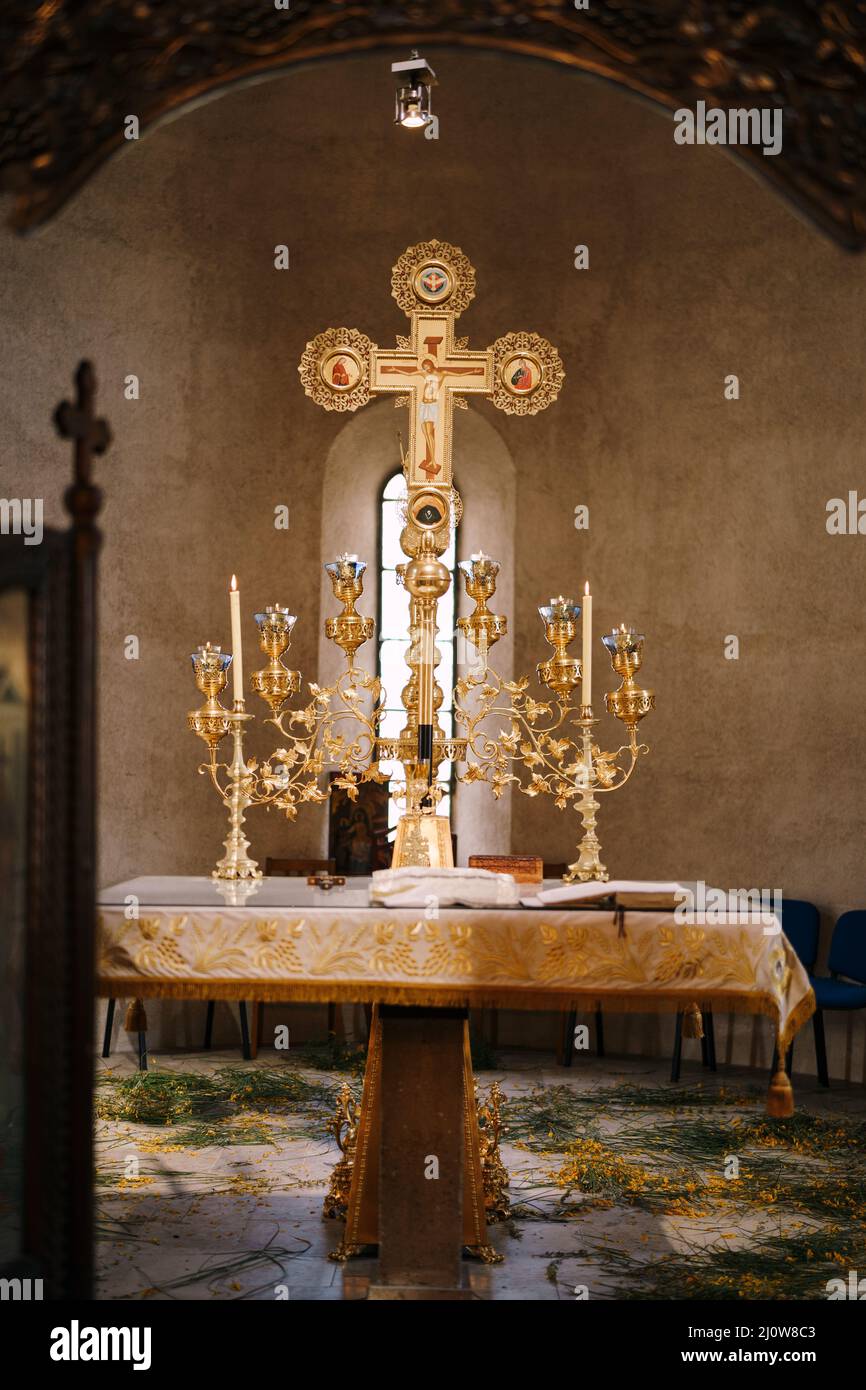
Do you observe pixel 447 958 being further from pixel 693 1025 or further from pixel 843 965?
pixel 843 965

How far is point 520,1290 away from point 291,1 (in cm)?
376

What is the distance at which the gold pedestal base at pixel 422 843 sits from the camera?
439cm

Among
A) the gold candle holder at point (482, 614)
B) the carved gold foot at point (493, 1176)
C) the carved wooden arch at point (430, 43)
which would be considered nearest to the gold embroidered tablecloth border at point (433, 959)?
the gold candle holder at point (482, 614)

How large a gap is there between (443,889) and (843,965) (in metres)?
4.38

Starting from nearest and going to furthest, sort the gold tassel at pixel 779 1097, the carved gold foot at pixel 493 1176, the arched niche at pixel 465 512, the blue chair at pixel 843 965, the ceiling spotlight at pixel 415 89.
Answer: the gold tassel at pixel 779 1097
the carved gold foot at pixel 493 1176
the ceiling spotlight at pixel 415 89
the blue chair at pixel 843 965
the arched niche at pixel 465 512

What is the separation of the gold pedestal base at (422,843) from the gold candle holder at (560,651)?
60 centimetres

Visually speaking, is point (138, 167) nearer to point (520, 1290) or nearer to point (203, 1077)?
point (203, 1077)

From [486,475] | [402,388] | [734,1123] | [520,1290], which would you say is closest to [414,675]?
[402,388]

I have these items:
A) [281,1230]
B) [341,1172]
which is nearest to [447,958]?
[341,1172]

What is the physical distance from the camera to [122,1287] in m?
4.27

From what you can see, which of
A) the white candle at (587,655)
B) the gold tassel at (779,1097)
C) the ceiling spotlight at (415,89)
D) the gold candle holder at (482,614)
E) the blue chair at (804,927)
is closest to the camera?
the gold tassel at (779,1097)

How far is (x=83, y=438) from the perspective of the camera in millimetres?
2645

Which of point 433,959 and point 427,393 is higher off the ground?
point 427,393

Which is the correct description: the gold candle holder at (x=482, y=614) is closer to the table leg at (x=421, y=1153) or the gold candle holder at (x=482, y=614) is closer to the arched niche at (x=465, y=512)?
the table leg at (x=421, y=1153)
